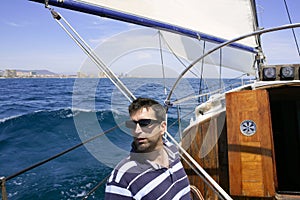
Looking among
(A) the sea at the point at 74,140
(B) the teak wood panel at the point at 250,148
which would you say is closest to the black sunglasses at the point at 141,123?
(A) the sea at the point at 74,140

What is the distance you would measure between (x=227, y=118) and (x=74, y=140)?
7891mm

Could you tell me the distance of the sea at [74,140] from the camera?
240 centimetres

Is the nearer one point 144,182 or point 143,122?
point 144,182

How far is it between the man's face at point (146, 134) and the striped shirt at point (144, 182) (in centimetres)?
6

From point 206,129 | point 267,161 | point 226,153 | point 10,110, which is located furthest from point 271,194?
point 10,110

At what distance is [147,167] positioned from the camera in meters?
1.28

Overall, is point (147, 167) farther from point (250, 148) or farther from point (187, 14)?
point (187, 14)

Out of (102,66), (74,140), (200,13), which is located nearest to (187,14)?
(200,13)

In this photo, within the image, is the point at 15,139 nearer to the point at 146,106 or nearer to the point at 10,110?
the point at 10,110

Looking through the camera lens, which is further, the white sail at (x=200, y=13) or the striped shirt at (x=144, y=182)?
the white sail at (x=200, y=13)

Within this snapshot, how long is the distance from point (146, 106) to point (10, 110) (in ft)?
46.1

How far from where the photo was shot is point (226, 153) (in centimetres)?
255

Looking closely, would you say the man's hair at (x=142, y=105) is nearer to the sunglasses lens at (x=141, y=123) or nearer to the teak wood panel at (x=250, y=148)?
the sunglasses lens at (x=141, y=123)

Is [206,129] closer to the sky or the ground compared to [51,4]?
closer to the ground
